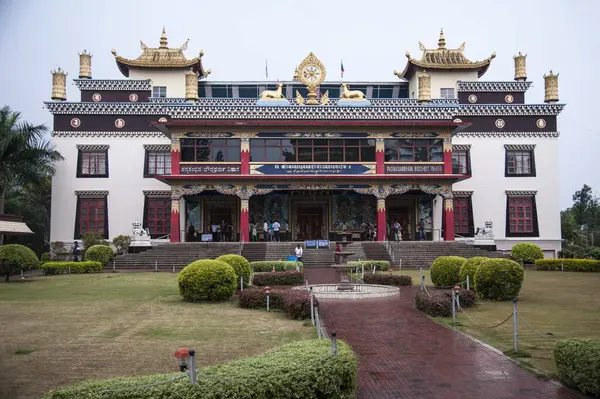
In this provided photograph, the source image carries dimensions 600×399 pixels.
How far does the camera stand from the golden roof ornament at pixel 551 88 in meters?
41.0

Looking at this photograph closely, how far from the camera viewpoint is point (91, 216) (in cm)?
3928

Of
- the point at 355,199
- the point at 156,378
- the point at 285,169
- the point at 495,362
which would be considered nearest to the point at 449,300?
the point at 495,362

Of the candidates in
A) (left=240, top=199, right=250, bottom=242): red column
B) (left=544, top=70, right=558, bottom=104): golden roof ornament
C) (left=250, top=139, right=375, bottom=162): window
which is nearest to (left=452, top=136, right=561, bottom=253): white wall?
(left=544, top=70, right=558, bottom=104): golden roof ornament

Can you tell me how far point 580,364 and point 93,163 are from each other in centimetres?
3728

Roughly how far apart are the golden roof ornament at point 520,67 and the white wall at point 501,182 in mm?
5856

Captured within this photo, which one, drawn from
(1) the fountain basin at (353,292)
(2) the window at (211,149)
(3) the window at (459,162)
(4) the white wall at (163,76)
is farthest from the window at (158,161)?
(1) the fountain basin at (353,292)

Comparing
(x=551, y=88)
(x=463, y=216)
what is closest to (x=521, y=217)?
(x=463, y=216)

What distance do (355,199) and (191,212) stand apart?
1164 cm

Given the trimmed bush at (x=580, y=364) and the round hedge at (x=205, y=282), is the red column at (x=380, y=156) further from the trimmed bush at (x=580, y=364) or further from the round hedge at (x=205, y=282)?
the trimmed bush at (x=580, y=364)

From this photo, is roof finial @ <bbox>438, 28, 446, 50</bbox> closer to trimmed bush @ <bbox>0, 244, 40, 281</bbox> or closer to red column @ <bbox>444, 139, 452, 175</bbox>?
red column @ <bbox>444, 139, 452, 175</bbox>

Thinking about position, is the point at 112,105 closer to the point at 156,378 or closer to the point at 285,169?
the point at 285,169

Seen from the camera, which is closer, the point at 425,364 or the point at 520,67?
the point at 425,364

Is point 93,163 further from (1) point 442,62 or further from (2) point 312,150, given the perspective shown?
(1) point 442,62

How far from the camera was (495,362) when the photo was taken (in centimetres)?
941
